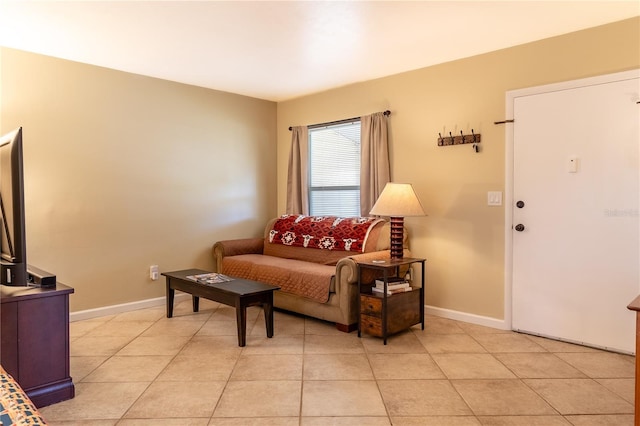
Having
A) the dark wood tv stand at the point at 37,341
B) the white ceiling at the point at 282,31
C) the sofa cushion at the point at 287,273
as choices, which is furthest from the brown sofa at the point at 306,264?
the dark wood tv stand at the point at 37,341

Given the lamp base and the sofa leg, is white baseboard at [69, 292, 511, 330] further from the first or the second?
the sofa leg

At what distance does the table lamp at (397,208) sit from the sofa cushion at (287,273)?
613 mm

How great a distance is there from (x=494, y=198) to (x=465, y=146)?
1.76 feet

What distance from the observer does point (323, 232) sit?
166 inches

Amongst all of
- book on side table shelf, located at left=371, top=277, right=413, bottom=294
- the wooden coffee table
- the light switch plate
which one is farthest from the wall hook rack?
the wooden coffee table

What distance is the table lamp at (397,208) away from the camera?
133 inches

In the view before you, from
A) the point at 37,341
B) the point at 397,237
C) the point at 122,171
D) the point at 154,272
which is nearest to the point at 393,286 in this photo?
the point at 397,237

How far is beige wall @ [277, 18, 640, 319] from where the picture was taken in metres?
3.11

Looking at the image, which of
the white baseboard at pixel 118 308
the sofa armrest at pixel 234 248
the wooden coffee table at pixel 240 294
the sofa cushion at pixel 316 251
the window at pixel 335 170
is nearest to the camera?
the wooden coffee table at pixel 240 294

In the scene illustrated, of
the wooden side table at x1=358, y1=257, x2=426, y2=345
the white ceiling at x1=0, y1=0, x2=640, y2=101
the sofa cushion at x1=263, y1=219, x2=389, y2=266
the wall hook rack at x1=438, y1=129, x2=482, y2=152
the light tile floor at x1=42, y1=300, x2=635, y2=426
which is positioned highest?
the white ceiling at x1=0, y1=0, x2=640, y2=101

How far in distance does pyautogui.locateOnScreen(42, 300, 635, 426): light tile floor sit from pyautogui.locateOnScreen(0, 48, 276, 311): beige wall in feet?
2.32

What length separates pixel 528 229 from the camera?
10.8ft

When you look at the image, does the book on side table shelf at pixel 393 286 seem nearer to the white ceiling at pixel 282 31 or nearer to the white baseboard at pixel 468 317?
the white baseboard at pixel 468 317

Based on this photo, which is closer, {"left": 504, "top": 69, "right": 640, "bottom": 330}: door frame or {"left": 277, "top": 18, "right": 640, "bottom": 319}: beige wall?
{"left": 277, "top": 18, "right": 640, "bottom": 319}: beige wall
